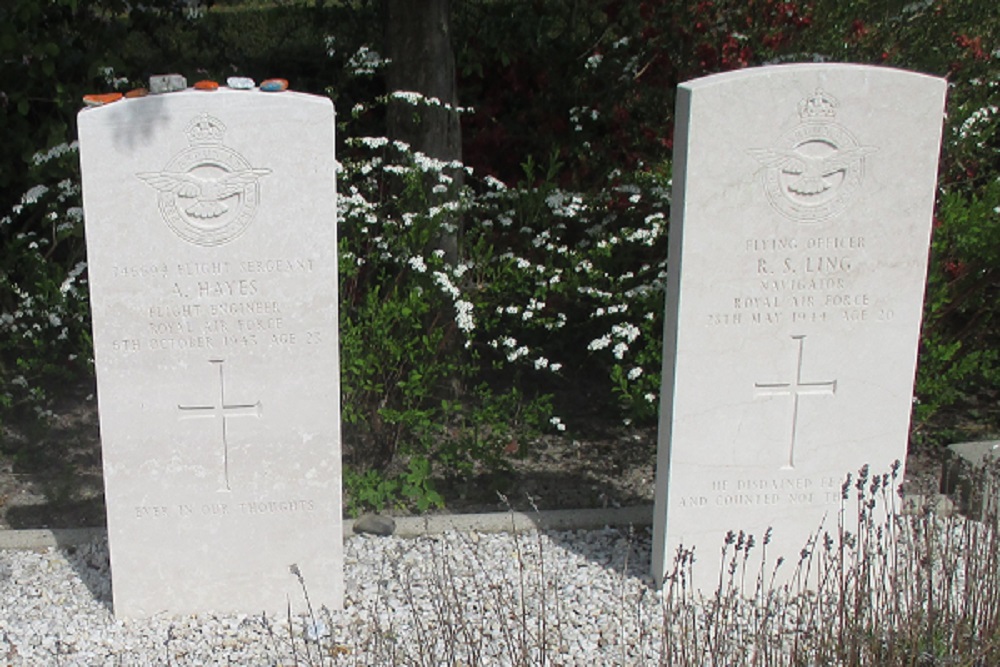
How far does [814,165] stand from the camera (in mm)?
3570

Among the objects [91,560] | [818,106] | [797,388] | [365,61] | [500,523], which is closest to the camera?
[818,106]

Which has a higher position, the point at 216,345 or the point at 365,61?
the point at 365,61

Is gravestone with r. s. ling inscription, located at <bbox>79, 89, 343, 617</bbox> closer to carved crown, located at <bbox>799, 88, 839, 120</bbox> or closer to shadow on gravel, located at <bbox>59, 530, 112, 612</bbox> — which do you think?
shadow on gravel, located at <bbox>59, 530, 112, 612</bbox>

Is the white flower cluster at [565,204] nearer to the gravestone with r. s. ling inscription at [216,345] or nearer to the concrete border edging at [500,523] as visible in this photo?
the concrete border edging at [500,523]

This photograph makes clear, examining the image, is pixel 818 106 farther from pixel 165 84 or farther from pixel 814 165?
pixel 165 84

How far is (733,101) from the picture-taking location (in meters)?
3.46

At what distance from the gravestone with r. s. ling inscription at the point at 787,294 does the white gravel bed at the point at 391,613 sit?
0.35 m

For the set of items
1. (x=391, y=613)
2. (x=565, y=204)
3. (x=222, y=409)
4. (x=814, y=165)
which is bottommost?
(x=391, y=613)

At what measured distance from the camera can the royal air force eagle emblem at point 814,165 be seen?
11.6 feet

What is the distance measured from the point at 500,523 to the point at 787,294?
5.19 feet

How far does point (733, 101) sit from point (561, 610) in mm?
1878

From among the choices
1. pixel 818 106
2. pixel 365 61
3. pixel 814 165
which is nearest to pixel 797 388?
pixel 814 165

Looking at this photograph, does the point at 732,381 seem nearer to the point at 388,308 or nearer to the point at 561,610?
the point at 561,610

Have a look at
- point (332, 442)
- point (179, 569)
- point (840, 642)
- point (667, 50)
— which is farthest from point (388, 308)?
point (667, 50)
